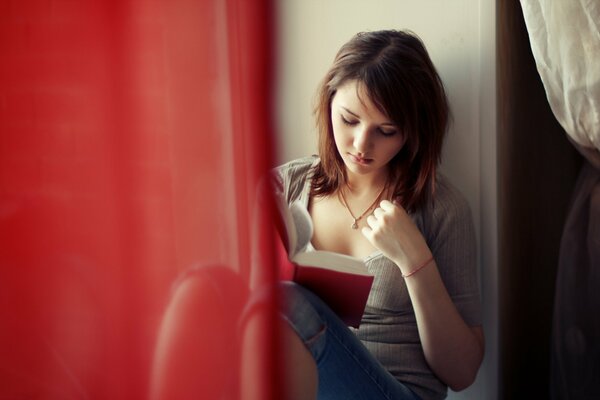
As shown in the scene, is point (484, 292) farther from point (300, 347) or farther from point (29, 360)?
point (29, 360)

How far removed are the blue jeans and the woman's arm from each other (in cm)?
9

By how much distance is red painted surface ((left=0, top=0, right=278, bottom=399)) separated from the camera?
1.13ft

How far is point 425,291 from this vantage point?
3.29 ft

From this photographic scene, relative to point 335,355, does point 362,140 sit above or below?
above

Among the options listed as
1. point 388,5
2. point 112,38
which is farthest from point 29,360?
point 388,5

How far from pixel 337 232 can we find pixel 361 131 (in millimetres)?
198

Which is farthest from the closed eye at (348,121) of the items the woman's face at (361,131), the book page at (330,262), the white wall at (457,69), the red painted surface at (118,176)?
the red painted surface at (118,176)

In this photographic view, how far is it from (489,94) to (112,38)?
33.5 inches

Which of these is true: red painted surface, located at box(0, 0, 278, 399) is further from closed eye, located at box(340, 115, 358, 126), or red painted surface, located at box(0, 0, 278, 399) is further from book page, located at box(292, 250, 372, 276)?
closed eye, located at box(340, 115, 358, 126)

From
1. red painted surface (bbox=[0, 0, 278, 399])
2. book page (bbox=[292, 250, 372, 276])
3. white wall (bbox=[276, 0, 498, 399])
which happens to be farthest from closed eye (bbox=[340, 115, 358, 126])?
red painted surface (bbox=[0, 0, 278, 399])

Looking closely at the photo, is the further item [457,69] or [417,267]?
[457,69]

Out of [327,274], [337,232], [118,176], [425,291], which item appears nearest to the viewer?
[118,176]

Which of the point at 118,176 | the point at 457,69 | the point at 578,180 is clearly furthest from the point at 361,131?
the point at 118,176

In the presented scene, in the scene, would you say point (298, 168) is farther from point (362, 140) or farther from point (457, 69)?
point (457, 69)
